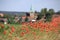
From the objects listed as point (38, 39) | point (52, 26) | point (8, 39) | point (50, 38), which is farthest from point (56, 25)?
point (8, 39)

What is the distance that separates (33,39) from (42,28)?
1.49 m

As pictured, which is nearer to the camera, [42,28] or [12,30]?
[12,30]

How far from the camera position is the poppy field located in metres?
6.67

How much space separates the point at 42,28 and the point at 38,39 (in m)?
1.35

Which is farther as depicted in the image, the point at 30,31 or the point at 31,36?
the point at 30,31

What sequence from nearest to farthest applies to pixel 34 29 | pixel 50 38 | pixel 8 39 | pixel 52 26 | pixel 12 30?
pixel 8 39 → pixel 12 30 → pixel 50 38 → pixel 34 29 → pixel 52 26

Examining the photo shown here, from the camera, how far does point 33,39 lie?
265 inches

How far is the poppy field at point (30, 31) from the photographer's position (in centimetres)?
667

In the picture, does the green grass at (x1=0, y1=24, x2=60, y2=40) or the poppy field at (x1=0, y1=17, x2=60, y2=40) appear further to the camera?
the poppy field at (x1=0, y1=17, x2=60, y2=40)

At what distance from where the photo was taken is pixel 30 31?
7473 mm

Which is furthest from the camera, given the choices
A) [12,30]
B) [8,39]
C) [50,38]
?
[50,38]

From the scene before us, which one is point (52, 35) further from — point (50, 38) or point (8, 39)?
point (8, 39)

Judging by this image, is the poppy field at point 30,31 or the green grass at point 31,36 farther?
the poppy field at point 30,31

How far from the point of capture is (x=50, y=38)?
7461 millimetres
